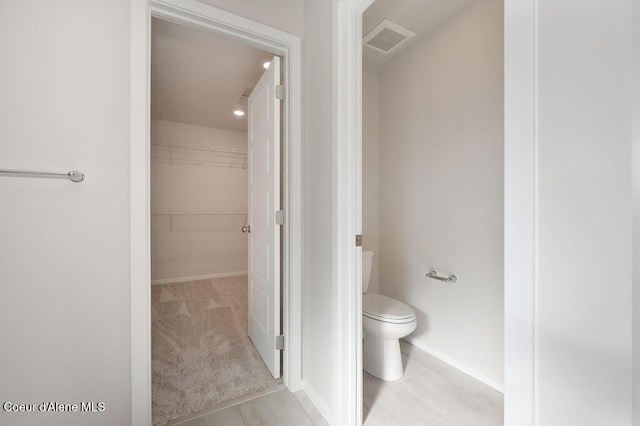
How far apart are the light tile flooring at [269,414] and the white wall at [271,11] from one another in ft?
7.24

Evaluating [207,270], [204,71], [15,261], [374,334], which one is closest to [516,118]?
[374,334]

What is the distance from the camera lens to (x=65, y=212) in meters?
1.14

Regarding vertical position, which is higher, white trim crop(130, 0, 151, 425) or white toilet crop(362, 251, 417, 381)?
white trim crop(130, 0, 151, 425)

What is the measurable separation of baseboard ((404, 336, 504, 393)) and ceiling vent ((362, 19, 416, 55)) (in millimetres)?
2403

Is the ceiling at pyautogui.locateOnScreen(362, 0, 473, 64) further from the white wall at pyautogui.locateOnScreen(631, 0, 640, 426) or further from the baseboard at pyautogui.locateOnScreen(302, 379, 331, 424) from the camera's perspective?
the baseboard at pyautogui.locateOnScreen(302, 379, 331, 424)

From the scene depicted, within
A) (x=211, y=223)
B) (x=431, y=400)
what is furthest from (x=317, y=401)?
(x=211, y=223)

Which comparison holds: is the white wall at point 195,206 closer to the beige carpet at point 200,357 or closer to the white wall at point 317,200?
the beige carpet at point 200,357

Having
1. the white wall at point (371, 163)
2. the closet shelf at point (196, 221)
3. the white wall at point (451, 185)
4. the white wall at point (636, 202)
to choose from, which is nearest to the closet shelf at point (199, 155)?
the closet shelf at point (196, 221)

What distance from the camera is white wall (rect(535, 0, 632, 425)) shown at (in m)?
0.51

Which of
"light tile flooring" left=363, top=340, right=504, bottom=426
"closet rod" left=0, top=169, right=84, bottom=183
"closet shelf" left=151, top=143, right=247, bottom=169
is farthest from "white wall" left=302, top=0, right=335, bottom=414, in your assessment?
"closet shelf" left=151, top=143, right=247, bottom=169

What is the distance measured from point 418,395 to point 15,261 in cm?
208

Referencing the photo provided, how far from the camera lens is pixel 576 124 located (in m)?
0.57

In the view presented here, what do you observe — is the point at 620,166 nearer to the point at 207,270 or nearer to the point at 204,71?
the point at 204,71

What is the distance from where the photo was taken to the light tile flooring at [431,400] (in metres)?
1.43
